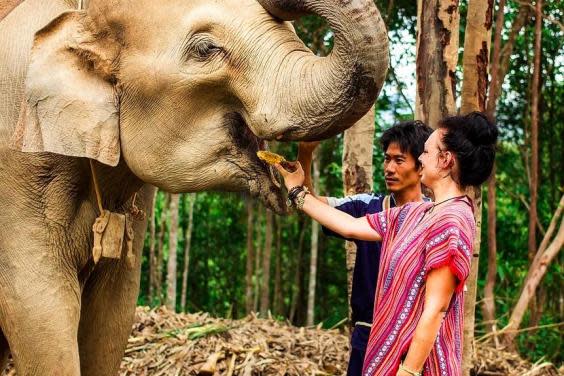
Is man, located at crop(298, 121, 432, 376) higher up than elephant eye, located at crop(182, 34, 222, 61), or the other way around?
elephant eye, located at crop(182, 34, 222, 61)

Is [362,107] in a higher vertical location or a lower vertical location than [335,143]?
lower

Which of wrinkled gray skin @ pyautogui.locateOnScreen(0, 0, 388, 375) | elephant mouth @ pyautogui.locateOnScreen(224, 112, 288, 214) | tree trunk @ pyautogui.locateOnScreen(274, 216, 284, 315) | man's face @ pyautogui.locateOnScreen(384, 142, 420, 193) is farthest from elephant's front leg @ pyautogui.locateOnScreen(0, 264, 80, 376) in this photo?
tree trunk @ pyautogui.locateOnScreen(274, 216, 284, 315)

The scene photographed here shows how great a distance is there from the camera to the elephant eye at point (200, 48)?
3426mm

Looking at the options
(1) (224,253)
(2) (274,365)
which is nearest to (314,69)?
(2) (274,365)

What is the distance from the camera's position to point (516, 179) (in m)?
12.3

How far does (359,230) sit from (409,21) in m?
6.90

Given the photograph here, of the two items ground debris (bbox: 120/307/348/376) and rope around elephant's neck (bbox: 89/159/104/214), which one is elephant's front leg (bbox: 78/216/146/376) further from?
ground debris (bbox: 120/307/348/376)

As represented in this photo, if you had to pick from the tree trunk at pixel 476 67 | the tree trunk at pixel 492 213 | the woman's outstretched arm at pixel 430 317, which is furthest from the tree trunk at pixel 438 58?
the tree trunk at pixel 492 213

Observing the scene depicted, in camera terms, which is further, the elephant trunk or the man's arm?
the man's arm

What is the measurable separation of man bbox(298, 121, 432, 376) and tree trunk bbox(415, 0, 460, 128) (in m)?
0.70

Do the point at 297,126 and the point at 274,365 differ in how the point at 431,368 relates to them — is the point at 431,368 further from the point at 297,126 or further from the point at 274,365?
the point at 274,365

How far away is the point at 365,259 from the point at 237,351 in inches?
66.6

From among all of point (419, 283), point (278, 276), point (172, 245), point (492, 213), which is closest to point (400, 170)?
point (419, 283)

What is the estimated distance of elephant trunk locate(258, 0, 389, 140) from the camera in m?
2.99
